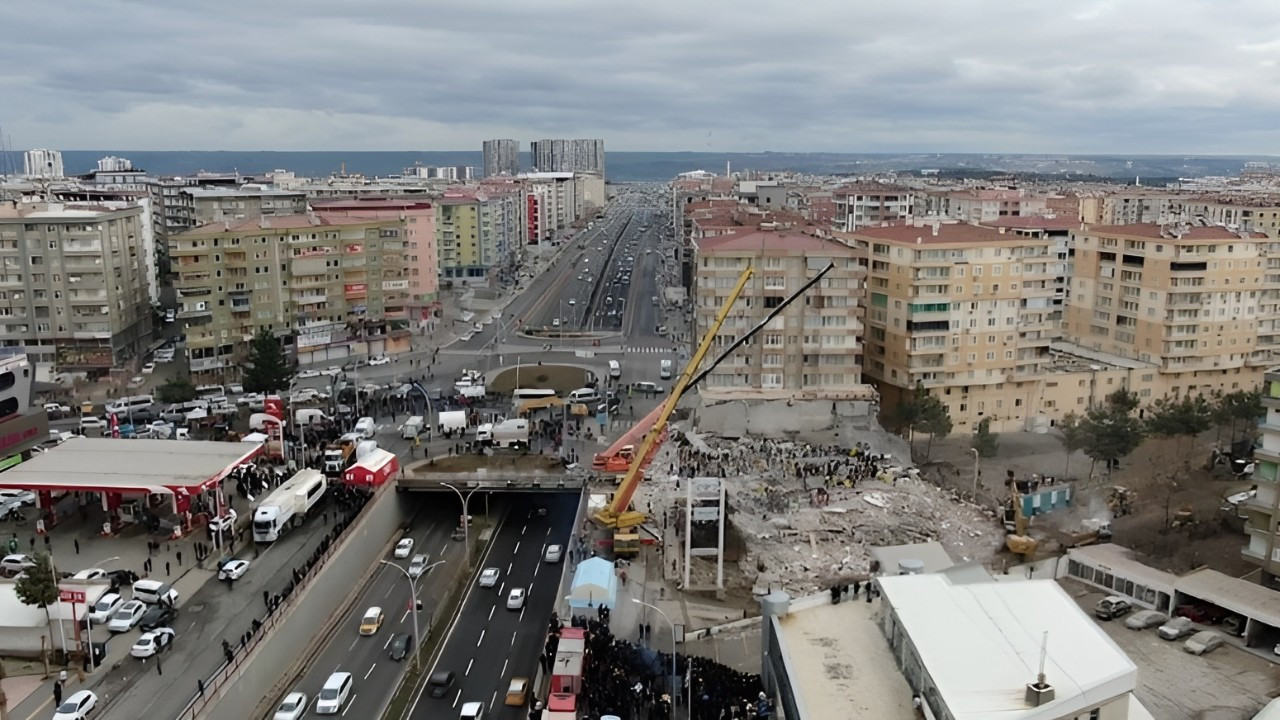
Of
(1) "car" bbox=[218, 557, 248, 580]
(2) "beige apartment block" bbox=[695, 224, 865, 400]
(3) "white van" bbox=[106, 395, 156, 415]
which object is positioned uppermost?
(2) "beige apartment block" bbox=[695, 224, 865, 400]

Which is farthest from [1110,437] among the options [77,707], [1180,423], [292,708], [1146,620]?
[77,707]

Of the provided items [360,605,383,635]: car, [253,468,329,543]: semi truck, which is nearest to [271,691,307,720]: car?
[360,605,383,635]: car

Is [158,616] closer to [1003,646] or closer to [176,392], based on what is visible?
[1003,646]

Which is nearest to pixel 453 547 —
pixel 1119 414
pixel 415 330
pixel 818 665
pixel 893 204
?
pixel 818 665

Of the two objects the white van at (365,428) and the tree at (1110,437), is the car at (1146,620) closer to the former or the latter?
the tree at (1110,437)

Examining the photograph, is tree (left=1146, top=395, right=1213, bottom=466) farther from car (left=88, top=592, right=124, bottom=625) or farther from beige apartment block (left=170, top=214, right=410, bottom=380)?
beige apartment block (left=170, top=214, right=410, bottom=380)
